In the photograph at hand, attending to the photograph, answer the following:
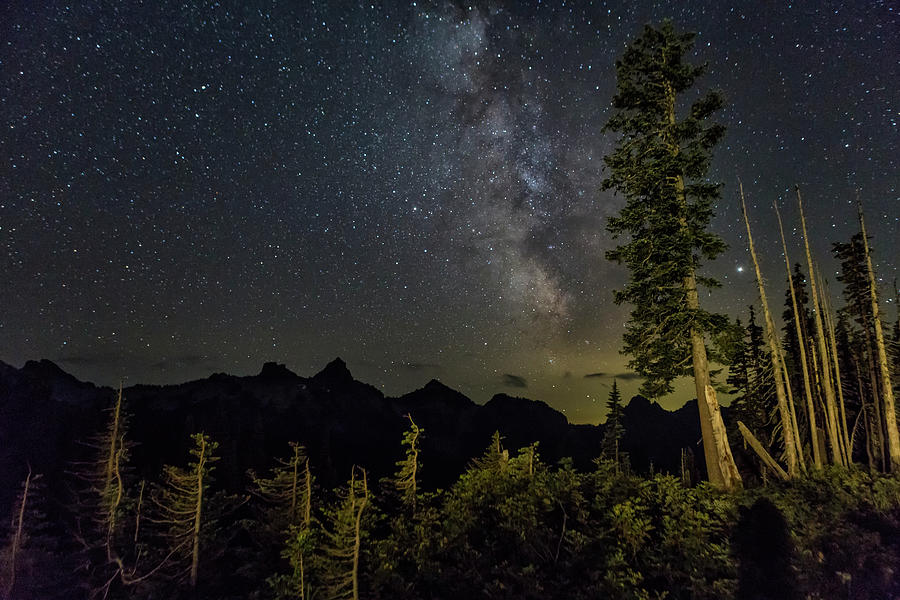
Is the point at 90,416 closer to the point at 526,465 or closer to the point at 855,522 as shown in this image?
the point at 526,465

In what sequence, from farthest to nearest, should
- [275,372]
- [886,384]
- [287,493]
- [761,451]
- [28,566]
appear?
[275,372]
[287,493]
[28,566]
[886,384]
[761,451]

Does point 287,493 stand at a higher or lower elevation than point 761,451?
lower

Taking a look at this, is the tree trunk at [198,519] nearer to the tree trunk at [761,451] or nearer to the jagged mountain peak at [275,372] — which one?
the tree trunk at [761,451]

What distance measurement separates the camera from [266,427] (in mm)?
127562

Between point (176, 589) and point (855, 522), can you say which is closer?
point (855, 522)

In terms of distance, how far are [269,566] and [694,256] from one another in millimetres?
28734

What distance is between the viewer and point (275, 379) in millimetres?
157500

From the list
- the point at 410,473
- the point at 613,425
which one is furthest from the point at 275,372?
the point at 410,473

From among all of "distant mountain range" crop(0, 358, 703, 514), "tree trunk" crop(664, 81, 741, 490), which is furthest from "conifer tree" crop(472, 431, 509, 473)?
"distant mountain range" crop(0, 358, 703, 514)

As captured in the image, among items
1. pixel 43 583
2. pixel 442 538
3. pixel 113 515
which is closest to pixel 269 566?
pixel 113 515

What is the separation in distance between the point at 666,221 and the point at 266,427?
459ft

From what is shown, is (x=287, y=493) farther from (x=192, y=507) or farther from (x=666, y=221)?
(x=666, y=221)

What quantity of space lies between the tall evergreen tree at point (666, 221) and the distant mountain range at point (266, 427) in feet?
79.3

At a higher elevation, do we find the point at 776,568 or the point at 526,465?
the point at 526,465
